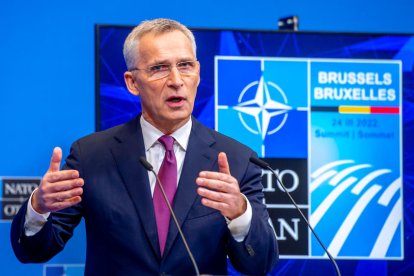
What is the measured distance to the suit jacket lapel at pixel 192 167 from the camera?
256 centimetres

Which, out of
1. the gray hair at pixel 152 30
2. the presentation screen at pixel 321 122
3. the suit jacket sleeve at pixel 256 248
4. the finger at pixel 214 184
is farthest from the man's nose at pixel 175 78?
the presentation screen at pixel 321 122

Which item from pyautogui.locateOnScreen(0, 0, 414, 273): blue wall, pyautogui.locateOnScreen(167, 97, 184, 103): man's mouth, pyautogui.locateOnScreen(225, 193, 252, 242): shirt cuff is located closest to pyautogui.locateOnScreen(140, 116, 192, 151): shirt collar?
pyautogui.locateOnScreen(167, 97, 184, 103): man's mouth

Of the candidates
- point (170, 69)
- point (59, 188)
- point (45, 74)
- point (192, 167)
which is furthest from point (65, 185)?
point (45, 74)

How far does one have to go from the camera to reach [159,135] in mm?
2758

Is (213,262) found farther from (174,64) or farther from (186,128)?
(174,64)

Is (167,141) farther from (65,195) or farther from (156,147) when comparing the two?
(65,195)

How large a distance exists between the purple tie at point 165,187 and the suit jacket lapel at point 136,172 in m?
0.02

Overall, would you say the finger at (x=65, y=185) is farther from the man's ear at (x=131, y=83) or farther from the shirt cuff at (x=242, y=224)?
the man's ear at (x=131, y=83)

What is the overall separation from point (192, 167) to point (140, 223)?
9.7 inches

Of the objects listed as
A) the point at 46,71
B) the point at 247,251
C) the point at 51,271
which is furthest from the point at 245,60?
the point at 247,251

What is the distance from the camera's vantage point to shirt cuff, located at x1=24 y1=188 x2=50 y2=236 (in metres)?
2.47

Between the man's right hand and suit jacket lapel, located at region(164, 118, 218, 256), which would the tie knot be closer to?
suit jacket lapel, located at region(164, 118, 218, 256)

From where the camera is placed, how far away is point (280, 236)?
12.7 feet

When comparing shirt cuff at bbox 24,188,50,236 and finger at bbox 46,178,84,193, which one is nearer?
finger at bbox 46,178,84,193
